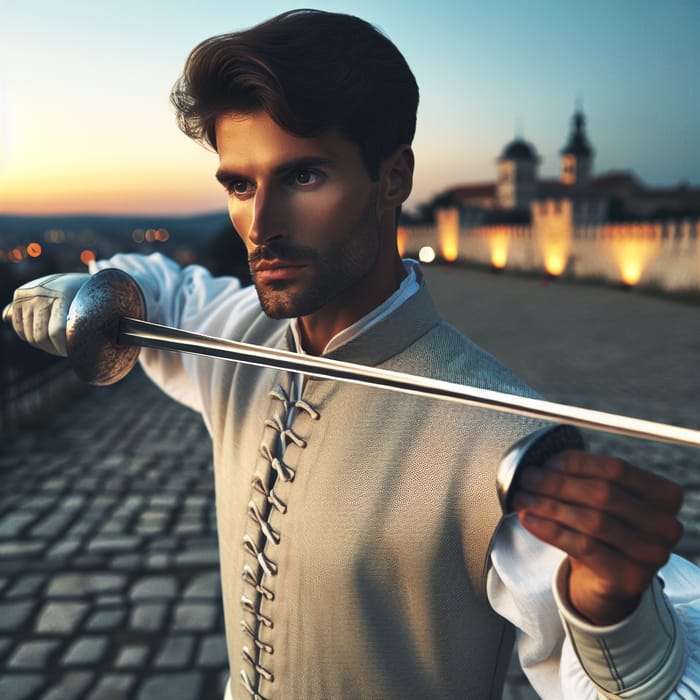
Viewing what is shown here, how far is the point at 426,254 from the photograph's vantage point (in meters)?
1.60

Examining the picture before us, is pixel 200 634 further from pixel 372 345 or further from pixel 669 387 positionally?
pixel 669 387

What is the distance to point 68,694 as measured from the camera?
314cm

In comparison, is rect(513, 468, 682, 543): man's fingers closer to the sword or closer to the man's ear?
the sword

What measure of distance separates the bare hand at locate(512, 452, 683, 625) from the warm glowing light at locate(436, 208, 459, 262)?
4796cm

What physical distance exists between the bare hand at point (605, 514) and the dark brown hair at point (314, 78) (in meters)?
0.70

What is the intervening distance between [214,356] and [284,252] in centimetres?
23

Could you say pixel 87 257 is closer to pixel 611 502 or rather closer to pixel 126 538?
pixel 126 538

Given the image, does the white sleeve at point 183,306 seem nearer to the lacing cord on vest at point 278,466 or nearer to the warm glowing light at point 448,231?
the lacing cord on vest at point 278,466

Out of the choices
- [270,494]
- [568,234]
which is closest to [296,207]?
[270,494]

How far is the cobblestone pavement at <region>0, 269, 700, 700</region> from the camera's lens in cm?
333

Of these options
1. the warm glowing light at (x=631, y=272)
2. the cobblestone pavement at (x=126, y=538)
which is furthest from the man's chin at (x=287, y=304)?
the warm glowing light at (x=631, y=272)

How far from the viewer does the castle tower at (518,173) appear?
87250mm

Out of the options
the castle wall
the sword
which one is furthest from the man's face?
the castle wall

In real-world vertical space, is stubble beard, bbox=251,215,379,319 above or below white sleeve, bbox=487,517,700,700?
above
